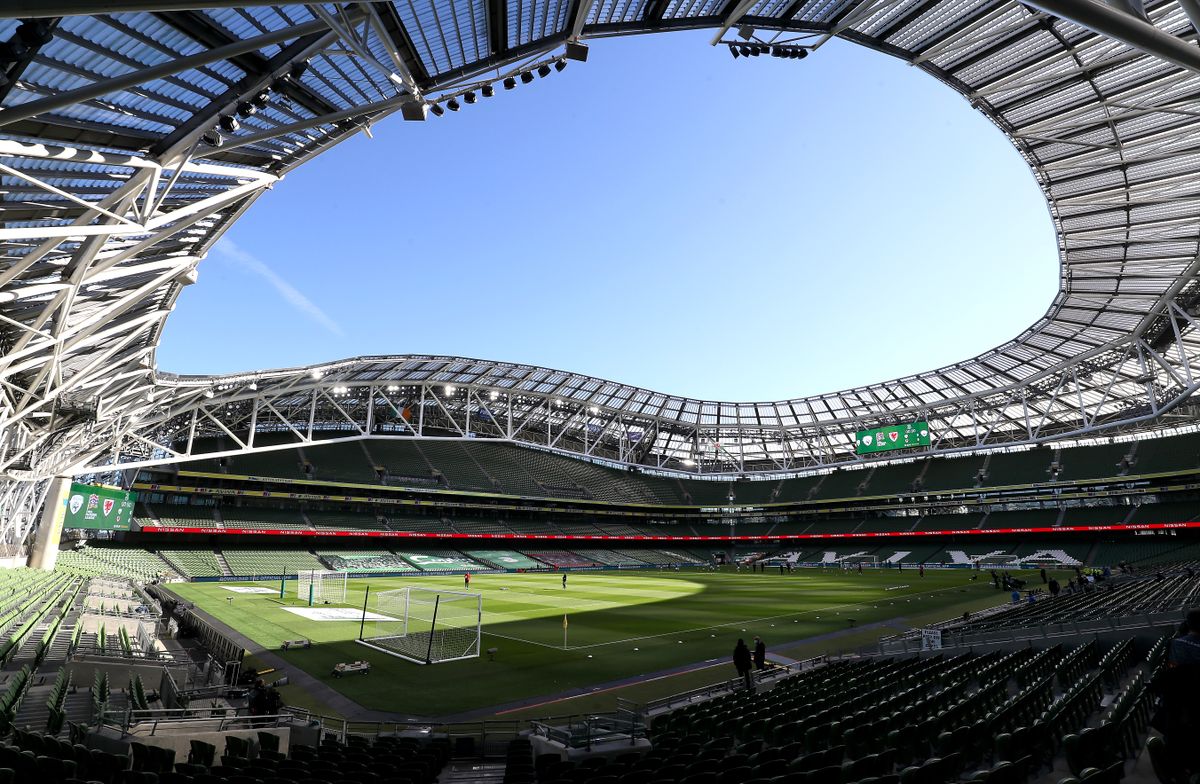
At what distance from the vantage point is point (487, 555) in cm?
6806

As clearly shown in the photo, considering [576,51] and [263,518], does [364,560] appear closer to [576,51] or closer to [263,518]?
[263,518]

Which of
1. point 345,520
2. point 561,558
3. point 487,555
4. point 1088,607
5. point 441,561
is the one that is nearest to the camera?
point 1088,607

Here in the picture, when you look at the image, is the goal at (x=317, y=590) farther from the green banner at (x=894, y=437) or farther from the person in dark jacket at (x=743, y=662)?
the green banner at (x=894, y=437)

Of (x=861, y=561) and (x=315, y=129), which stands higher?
(x=315, y=129)

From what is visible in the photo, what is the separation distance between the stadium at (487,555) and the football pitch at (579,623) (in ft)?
1.06

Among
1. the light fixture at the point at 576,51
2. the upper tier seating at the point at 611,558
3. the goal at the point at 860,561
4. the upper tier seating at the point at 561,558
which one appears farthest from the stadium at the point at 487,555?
the upper tier seating at the point at 611,558

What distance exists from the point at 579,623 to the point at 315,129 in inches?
955

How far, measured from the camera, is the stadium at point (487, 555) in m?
8.95

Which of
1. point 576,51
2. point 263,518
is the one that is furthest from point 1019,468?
point 263,518

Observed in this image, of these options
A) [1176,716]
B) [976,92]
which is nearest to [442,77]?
[1176,716]

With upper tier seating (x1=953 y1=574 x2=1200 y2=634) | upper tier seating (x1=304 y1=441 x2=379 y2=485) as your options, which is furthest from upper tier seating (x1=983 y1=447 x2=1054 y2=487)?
upper tier seating (x1=304 y1=441 x2=379 y2=485)

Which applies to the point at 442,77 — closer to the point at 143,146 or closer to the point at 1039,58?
the point at 143,146

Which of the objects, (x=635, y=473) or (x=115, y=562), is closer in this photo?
(x=115, y=562)

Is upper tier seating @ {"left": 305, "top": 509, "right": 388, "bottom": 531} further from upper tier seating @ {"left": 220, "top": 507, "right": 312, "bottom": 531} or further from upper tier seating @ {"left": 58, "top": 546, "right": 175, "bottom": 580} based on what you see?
upper tier seating @ {"left": 58, "top": 546, "right": 175, "bottom": 580}
